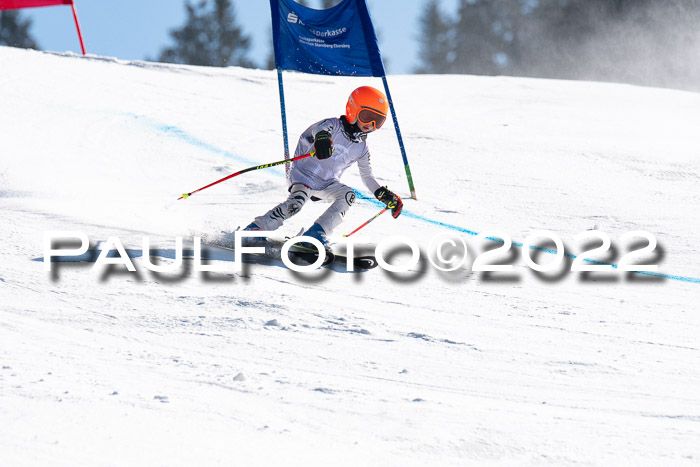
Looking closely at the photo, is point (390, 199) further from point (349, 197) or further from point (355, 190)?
point (355, 190)

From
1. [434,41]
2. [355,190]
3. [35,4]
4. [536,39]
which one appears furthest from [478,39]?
[355,190]

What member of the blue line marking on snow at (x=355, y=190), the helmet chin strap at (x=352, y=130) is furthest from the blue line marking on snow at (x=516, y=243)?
the helmet chin strap at (x=352, y=130)

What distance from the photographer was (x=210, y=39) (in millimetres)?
38031

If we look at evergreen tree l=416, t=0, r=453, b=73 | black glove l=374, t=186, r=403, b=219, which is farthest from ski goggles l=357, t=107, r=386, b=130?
evergreen tree l=416, t=0, r=453, b=73

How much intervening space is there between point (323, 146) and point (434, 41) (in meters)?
36.8

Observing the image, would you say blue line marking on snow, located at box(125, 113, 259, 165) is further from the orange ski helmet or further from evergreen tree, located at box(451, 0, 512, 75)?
evergreen tree, located at box(451, 0, 512, 75)

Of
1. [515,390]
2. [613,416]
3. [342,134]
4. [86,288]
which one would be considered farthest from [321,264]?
[613,416]

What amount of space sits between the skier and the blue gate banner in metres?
1.60

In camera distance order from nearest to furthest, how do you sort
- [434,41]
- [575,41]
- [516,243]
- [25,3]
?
[516,243], [25,3], [575,41], [434,41]

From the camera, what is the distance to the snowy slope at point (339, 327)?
240 centimetres

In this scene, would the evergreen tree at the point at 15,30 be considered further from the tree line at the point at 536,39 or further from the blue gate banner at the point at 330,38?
the blue gate banner at the point at 330,38

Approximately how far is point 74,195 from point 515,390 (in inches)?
165

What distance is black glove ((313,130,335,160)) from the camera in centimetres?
488

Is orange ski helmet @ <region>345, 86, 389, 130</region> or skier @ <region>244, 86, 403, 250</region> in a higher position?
orange ski helmet @ <region>345, 86, 389, 130</region>
